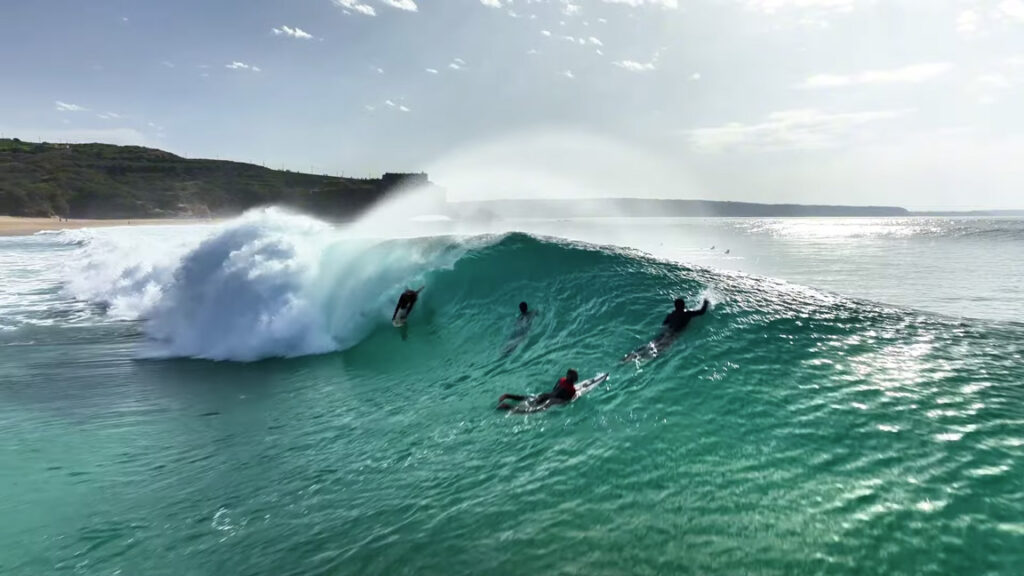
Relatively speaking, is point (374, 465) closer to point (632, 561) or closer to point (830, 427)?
point (632, 561)

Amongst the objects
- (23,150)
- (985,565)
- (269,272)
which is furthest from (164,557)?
(23,150)

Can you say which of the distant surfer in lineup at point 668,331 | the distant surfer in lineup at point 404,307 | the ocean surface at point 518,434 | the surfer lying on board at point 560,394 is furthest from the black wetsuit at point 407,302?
the distant surfer in lineup at point 668,331

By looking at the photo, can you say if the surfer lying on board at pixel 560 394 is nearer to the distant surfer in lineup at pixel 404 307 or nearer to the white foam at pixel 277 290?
the distant surfer in lineup at pixel 404 307

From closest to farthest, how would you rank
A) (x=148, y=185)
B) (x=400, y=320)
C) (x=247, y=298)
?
(x=400, y=320)
(x=247, y=298)
(x=148, y=185)

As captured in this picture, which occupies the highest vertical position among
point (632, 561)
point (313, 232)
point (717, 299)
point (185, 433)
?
point (313, 232)

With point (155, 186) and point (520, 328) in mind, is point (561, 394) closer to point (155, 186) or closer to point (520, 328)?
point (520, 328)

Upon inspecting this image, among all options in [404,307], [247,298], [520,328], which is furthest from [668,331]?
[247,298]
